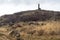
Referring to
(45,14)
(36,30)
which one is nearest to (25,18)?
(45,14)

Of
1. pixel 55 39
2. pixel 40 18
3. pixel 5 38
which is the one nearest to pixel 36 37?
pixel 55 39

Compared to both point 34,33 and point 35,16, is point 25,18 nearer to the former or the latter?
point 35,16

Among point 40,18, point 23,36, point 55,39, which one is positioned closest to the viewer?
point 55,39

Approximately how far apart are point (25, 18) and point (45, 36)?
1790 cm

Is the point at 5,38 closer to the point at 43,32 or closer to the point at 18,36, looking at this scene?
the point at 18,36

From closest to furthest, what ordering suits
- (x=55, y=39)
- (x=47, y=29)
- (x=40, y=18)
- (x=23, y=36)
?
(x=55, y=39), (x=23, y=36), (x=47, y=29), (x=40, y=18)

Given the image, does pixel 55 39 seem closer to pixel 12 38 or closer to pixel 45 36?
pixel 45 36

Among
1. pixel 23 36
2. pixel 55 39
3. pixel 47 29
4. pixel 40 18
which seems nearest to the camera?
pixel 55 39

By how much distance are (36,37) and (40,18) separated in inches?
665

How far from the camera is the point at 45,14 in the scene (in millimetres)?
40906

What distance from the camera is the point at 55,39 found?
2070 cm

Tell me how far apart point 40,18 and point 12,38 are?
17.5 metres

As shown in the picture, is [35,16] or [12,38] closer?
[12,38]

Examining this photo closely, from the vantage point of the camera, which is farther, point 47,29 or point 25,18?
point 25,18
